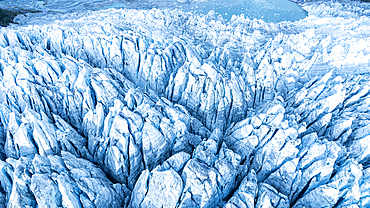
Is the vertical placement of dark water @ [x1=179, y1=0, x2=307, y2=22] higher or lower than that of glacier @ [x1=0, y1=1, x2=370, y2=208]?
higher

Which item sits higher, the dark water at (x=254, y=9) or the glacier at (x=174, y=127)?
the dark water at (x=254, y=9)

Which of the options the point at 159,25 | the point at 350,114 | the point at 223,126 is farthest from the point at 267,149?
the point at 159,25

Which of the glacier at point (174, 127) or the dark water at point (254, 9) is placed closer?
the glacier at point (174, 127)

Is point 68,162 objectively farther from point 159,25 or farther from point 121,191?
point 159,25

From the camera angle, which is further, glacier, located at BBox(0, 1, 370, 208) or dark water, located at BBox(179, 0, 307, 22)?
dark water, located at BBox(179, 0, 307, 22)
